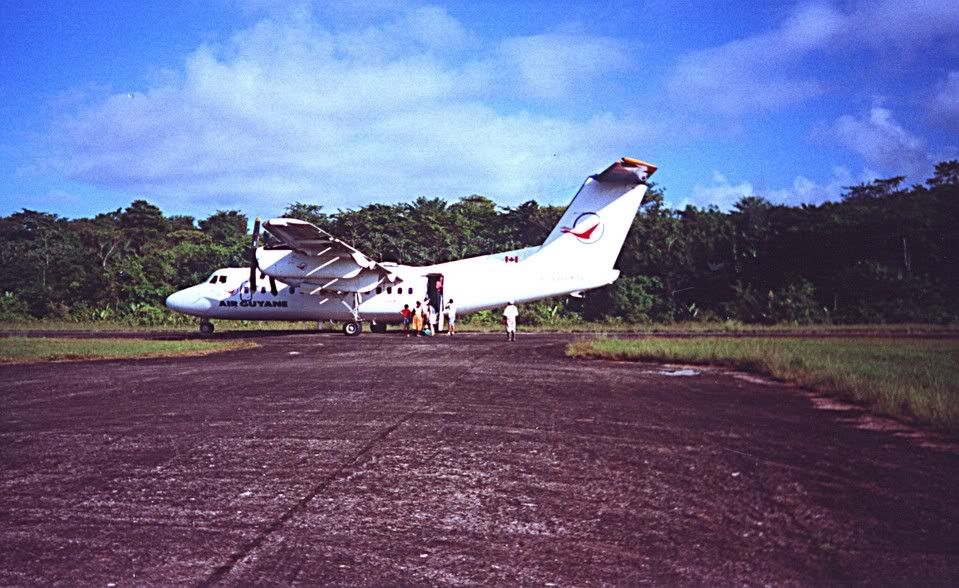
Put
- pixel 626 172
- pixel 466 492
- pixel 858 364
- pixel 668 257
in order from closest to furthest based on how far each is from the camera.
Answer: pixel 466 492 → pixel 858 364 → pixel 626 172 → pixel 668 257

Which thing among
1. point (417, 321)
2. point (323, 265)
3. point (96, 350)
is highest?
point (323, 265)

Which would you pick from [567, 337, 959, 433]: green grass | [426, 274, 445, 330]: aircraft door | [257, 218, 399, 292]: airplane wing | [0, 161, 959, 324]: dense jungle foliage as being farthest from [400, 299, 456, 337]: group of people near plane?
[0, 161, 959, 324]: dense jungle foliage

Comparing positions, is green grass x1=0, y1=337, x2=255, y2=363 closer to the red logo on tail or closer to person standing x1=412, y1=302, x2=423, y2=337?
person standing x1=412, y1=302, x2=423, y2=337

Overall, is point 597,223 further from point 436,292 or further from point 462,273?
point 436,292

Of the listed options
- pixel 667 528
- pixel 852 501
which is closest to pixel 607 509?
pixel 667 528

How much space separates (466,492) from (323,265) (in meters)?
23.0

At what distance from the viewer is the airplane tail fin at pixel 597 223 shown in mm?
27422

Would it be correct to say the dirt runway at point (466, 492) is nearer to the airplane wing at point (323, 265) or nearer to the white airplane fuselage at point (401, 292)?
the airplane wing at point (323, 265)

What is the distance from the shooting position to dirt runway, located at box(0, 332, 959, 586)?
3.74 metres

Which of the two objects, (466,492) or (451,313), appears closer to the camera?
(466,492)

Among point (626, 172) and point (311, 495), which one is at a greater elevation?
point (626, 172)

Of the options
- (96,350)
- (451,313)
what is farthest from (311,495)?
(451,313)

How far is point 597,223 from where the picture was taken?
90.5 feet

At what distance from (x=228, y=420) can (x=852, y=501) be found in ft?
20.6
